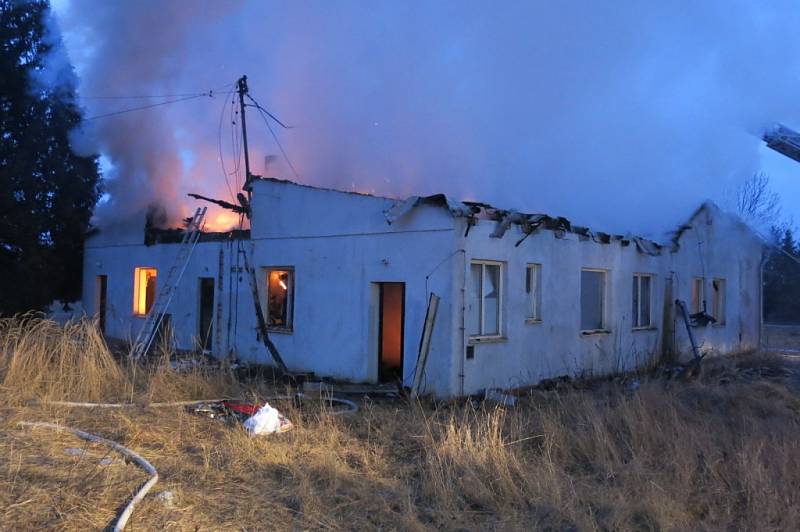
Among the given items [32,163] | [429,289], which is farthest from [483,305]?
[32,163]

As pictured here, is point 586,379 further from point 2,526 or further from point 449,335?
point 2,526

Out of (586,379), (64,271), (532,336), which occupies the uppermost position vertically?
(64,271)

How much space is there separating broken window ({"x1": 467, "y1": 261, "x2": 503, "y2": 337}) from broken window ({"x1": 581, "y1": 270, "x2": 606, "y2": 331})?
111 inches

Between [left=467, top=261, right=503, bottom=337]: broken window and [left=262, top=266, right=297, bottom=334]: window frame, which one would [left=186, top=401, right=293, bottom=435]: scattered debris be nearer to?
[left=467, top=261, right=503, bottom=337]: broken window

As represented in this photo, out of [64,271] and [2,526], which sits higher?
[64,271]

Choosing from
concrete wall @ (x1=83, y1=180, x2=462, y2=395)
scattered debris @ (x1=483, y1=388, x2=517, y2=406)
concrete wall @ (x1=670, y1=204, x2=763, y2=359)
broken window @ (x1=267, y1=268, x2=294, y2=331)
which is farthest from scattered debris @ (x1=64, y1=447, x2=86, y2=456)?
concrete wall @ (x1=670, y1=204, x2=763, y2=359)

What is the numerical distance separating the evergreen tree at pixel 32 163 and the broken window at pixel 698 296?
1606 centimetres

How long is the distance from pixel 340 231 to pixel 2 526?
824 centimetres

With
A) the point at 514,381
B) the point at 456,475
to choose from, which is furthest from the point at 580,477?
the point at 514,381

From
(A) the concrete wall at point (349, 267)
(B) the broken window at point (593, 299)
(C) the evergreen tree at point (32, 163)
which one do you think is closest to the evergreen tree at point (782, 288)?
(B) the broken window at point (593, 299)

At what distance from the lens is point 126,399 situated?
25.0 feet

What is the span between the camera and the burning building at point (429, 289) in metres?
9.93

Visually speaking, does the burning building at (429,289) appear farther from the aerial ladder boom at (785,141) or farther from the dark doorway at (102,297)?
the aerial ladder boom at (785,141)

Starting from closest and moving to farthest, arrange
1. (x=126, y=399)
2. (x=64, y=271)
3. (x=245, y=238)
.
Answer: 1. (x=126, y=399)
2. (x=245, y=238)
3. (x=64, y=271)
